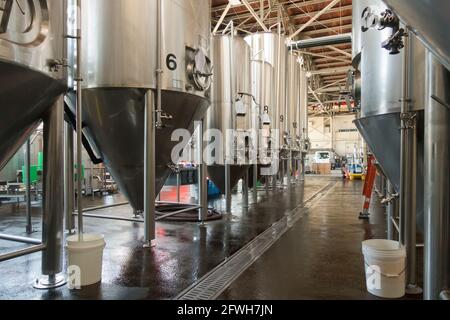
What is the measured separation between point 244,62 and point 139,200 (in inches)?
110

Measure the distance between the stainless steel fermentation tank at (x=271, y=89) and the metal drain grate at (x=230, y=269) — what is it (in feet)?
8.94

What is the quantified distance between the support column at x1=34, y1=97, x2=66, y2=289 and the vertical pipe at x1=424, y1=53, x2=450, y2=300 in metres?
1.82

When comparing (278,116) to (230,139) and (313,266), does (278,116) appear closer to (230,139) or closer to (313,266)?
(230,139)

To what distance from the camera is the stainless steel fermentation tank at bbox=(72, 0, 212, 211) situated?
2.43 metres

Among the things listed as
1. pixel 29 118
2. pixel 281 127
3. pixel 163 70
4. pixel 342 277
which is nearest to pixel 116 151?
pixel 163 70

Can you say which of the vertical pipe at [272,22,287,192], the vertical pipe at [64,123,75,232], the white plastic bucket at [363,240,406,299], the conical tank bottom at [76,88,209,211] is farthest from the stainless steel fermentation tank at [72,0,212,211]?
the vertical pipe at [272,22,287,192]

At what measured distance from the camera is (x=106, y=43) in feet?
7.97

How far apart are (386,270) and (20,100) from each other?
2.03m

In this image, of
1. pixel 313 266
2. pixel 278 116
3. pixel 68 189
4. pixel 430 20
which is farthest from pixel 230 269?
pixel 278 116

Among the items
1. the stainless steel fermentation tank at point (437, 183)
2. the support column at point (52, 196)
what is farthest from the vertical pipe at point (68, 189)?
the stainless steel fermentation tank at point (437, 183)

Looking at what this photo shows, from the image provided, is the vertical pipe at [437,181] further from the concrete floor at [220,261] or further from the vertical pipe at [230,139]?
the vertical pipe at [230,139]

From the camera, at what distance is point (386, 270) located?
1700mm

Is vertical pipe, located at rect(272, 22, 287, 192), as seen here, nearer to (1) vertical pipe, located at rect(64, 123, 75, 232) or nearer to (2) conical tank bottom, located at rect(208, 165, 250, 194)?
(2) conical tank bottom, located at rect(208, 165, 250, 194)

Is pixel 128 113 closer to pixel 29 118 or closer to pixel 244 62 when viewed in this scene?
pixel 29 118
